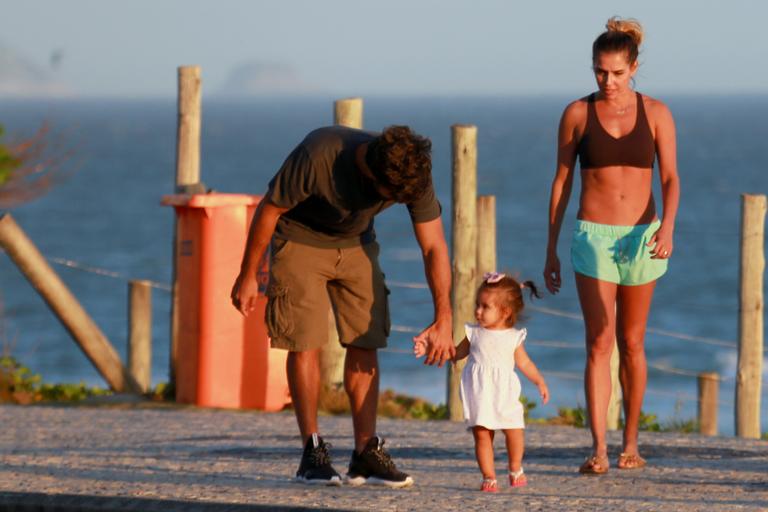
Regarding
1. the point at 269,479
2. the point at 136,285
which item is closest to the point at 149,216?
the point at 136,285

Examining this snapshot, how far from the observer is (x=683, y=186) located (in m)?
84.8

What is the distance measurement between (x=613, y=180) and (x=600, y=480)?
1.29 m

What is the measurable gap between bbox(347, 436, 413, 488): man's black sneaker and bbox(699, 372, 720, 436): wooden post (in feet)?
15.3

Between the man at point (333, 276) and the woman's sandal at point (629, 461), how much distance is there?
1.13 m

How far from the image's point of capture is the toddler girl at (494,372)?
6.71 metres

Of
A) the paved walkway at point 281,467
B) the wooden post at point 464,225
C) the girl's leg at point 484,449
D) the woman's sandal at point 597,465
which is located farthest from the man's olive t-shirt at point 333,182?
the wooden post at point 464,225

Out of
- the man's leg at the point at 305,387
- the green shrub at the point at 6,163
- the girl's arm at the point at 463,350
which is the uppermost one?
the green shrub at the point at 6,163

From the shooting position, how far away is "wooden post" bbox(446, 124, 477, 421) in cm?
1005

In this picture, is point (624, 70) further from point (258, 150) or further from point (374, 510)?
point (258, 150)

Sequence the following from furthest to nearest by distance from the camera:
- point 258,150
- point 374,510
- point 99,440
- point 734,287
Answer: point 258,150 < point 734,287 < point 99,440 < point 374,510

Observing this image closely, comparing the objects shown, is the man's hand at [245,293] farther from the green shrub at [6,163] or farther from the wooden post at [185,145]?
the green shrub at [6,163]

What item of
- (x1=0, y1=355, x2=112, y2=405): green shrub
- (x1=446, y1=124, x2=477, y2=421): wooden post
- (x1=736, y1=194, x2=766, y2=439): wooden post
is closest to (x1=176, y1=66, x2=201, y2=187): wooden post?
(x1=0, y1=355, x2=112, y2=405): green shrub

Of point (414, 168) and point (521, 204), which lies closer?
point (414, 168)

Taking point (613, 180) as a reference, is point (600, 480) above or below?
below
